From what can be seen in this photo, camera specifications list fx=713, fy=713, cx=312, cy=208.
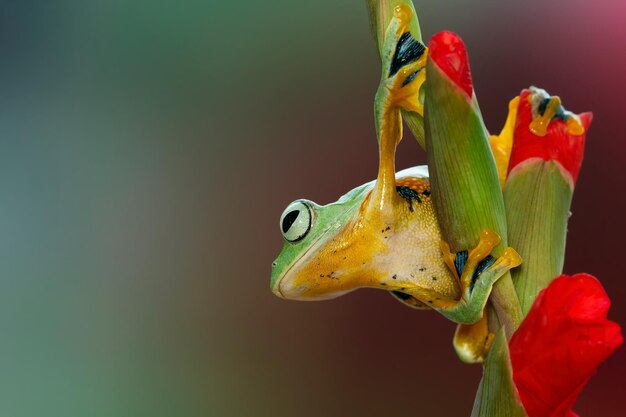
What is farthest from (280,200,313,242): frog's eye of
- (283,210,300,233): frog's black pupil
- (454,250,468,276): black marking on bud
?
(454,250,468,276): black marking on bud

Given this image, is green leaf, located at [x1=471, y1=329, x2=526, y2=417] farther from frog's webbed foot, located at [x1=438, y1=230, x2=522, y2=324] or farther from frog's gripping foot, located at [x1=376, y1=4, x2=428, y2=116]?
frog's gripping foot, located at [x1=376, y1=4, x2=428, y2=116]

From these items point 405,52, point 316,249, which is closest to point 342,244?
point 316,249

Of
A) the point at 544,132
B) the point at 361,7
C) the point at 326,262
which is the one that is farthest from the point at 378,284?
the point at 361,7

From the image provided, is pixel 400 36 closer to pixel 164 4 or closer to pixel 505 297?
pixel 505 297

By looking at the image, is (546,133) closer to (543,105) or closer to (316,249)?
(543,105)

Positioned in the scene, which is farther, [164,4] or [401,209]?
[164,4]
